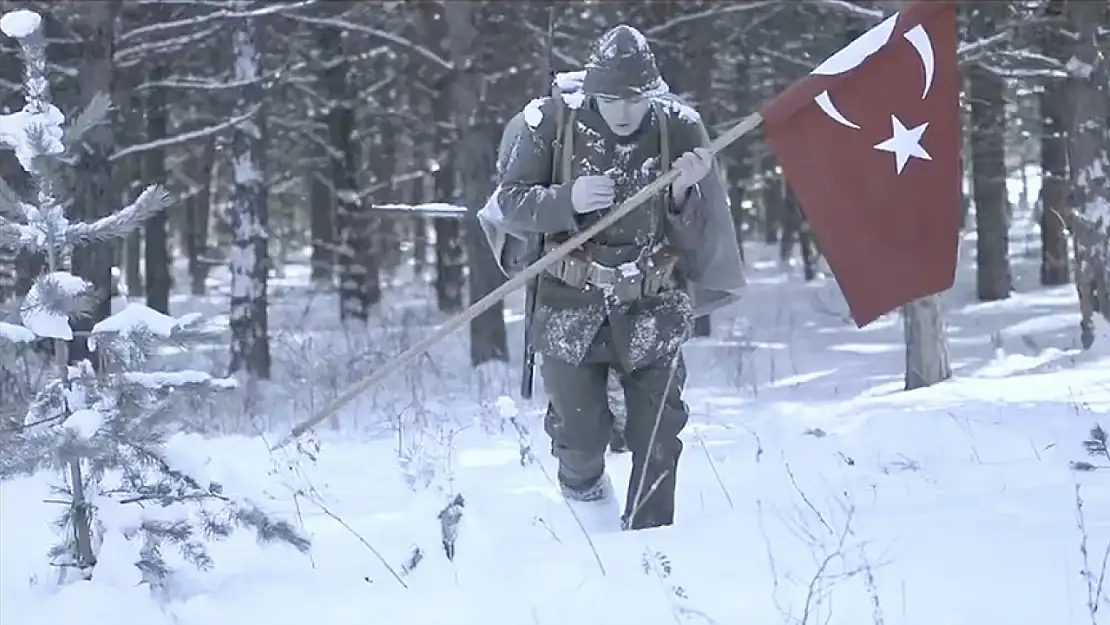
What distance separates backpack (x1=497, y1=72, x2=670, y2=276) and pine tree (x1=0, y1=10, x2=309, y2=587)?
1.31 m

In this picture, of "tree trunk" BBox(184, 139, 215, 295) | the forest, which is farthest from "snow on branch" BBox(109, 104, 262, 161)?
"tree trunk" BBox(184, 139, 215, 295)

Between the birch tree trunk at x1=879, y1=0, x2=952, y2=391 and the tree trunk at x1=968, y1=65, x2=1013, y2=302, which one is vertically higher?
the tree trunk at x1=968, y1=65, x2=1013, y2=302

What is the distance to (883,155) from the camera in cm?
471

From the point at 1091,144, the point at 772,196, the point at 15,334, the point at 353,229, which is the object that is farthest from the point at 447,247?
the point at 15,334

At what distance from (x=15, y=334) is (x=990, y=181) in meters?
16.0

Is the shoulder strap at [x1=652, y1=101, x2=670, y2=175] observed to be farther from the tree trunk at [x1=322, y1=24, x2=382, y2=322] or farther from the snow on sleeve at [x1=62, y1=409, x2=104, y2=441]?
the tree trunk at [x1=322, y1=24, x2=382, y2=322]

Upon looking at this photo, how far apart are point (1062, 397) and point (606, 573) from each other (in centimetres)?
473

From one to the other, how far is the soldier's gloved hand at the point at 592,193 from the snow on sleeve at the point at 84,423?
174cm

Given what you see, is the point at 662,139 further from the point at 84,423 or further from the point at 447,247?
the point at 447,247

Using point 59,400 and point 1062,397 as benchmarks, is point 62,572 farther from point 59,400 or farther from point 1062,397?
point 1062,397

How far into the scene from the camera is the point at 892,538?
4461 mm

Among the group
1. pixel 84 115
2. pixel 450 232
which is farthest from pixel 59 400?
pixel 450 232

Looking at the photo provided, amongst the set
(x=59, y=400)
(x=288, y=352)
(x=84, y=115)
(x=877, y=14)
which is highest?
(x=877, y=14)

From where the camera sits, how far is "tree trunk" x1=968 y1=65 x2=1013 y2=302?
17.0 metres
